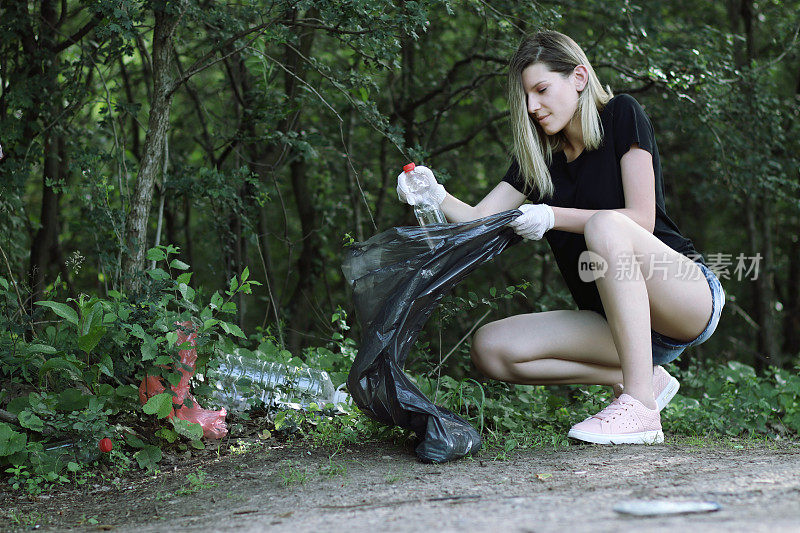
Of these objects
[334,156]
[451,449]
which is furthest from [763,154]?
[451,449]

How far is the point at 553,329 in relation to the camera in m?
3.08

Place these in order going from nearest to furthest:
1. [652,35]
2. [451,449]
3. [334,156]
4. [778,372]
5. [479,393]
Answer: [451,449] → [479,393] → [778,372] → [652,35] → [334,156]

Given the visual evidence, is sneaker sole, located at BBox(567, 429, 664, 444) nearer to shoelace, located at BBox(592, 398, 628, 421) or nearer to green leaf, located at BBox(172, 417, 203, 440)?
shoelace, located at BBox(592, 398, 628, 421)

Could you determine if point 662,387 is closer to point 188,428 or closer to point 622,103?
point 622,103

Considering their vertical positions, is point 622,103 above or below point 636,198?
above

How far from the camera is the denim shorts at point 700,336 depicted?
2951mm

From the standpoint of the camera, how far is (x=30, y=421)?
2516 mm

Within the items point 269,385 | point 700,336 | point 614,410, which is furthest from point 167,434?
point 700,336

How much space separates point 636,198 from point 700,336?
0.63 meters

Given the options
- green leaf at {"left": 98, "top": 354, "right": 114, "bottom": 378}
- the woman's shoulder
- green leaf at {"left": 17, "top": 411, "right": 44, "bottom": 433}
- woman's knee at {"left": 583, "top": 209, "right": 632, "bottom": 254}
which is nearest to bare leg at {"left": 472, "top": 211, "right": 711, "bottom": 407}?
woman's knee at {"left": 583, "top": 209, "right": 632, "bottom": 254}

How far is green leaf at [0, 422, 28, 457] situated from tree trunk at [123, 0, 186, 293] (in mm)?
936

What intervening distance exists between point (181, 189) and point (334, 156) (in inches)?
92.5

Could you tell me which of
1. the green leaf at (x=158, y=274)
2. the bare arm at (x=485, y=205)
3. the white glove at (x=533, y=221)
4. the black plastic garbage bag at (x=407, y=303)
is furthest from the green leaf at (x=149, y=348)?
the white glove at (x=533, y=221)

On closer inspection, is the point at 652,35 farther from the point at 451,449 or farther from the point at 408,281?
the point at 451,449
